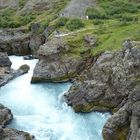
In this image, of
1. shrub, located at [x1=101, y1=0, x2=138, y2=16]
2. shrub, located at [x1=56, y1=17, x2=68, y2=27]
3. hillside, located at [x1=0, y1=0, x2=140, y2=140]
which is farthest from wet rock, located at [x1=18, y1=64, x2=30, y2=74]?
shrub, located at [x1=101, y1=0, x2=138, y2=16]

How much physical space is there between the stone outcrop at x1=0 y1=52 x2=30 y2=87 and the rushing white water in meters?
1.61

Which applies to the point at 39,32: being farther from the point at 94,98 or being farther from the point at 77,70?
the point at 94,98

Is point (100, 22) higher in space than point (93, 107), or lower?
lower

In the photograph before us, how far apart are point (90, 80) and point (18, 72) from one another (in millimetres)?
19693

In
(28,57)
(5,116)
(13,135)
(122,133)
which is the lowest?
(28,57)

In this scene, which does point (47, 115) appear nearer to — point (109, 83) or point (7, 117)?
point (7, 117)

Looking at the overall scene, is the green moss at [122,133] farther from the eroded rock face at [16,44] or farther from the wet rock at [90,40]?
the eroded rock face at [16,44]

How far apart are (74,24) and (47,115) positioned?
37.3 m

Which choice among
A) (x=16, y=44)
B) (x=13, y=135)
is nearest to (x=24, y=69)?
(x=16, y=44)

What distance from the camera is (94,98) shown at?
67375 mm

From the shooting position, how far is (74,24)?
98875mm

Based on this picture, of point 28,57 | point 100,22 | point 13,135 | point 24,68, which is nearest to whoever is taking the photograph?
point 13,135

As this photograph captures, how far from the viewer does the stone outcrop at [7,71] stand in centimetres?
8199

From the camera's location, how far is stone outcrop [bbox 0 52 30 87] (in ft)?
269
